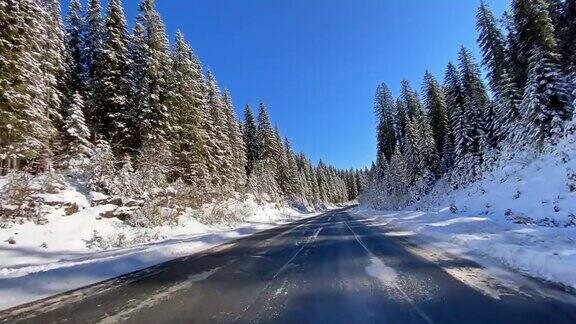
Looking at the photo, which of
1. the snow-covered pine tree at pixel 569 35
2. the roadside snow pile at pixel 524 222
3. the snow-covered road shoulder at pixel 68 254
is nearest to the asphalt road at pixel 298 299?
the snow-covered road shoulder at pixel 68 254

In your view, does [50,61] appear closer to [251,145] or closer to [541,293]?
[541,293]

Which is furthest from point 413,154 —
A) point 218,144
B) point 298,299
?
point 298,299

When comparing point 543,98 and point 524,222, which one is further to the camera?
point 543,98

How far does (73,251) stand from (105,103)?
18.8 m

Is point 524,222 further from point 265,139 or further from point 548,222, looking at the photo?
point 265,139

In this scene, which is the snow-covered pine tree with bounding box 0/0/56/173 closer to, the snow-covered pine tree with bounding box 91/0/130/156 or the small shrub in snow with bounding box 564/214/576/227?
the snow-covered pine tree with bounding box 91/0/130/156

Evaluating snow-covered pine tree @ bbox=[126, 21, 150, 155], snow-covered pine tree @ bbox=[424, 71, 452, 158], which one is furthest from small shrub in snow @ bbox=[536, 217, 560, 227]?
snow-covered pine tree @ bbox=[424, 71, 452, 158]

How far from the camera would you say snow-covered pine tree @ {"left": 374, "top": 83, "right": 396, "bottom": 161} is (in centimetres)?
8644

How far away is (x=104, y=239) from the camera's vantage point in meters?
19.6

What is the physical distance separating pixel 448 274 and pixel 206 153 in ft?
120

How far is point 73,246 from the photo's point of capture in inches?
706

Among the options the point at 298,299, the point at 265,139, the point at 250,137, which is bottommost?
the point at 298,299

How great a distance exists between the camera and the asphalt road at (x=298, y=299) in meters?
5.75

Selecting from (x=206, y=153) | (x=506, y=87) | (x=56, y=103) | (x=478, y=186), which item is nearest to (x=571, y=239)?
(x=478, y=186)
